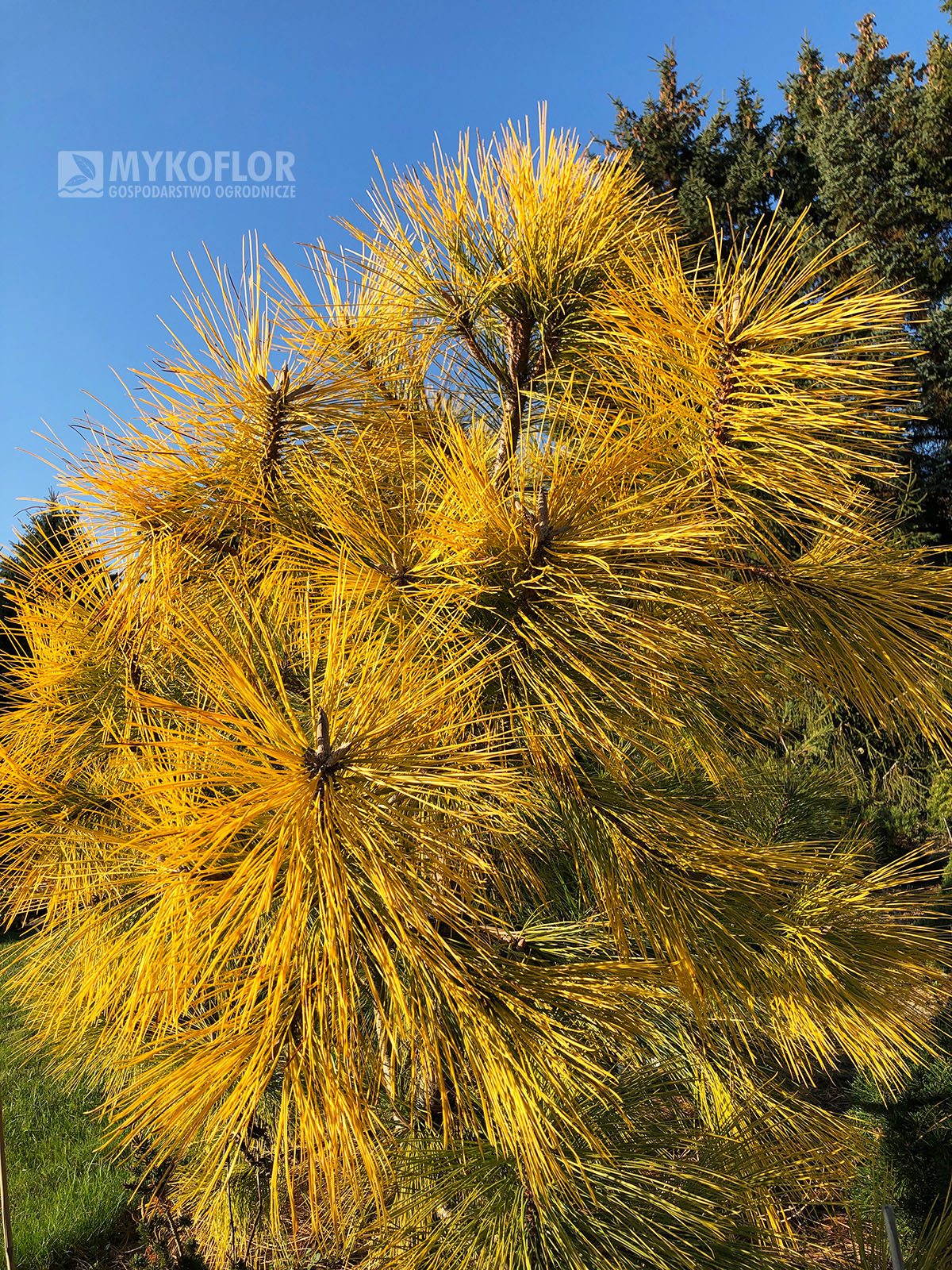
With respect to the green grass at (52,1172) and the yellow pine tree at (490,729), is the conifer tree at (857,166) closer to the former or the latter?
the yellow pine tree at (490,729)

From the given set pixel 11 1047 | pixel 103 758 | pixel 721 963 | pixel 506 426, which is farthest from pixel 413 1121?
pixel 11 1047

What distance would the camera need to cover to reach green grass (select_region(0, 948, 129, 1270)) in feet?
5.57

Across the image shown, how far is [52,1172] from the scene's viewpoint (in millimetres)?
2018

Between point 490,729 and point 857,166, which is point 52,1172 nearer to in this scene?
point 490,729

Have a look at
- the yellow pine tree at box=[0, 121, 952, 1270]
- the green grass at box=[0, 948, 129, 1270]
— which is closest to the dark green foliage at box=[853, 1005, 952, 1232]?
the yellow pine tree at box=[0, 121, 952, 1270]

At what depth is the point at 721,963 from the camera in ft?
2.87

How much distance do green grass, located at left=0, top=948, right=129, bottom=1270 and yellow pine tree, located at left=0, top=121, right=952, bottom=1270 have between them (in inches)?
27.9

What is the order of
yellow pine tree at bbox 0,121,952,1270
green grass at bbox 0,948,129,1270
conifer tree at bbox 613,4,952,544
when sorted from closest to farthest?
yellow pine tree at bbox 0,121,952,1270 < green grass at bbox 0,948,129,1270 < conifer tree at bbox 613,4,952,544

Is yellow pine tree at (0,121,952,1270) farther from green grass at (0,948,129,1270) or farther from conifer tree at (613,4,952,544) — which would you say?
conifer tree at (613,4,952,544)

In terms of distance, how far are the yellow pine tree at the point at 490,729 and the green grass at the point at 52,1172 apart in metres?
0.71

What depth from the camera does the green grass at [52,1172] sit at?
1.70 meters

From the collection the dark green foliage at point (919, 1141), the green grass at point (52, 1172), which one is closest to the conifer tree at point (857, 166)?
the dark green foliage at point (919, 1141)

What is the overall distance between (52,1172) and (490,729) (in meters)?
2.08

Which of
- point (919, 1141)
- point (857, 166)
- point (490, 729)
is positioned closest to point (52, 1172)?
point (490, 729)
